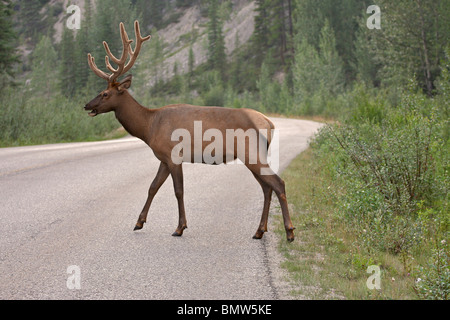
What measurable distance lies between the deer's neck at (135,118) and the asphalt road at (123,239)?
1.35m

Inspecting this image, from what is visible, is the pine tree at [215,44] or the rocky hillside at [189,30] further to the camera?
the rocky hillside at [189,30]

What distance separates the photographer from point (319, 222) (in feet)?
21.4

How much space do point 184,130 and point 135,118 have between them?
799 mm

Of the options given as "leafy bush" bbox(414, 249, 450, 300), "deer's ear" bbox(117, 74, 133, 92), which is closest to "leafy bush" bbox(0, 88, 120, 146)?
"deer's ear" bbox(117, 74, 133, 92)

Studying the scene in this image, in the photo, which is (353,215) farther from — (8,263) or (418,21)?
(418,21)

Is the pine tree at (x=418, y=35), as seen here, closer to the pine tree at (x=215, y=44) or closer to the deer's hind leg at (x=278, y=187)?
the deer's hind leg at (x=278, y=187)

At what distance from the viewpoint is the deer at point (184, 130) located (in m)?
5.86

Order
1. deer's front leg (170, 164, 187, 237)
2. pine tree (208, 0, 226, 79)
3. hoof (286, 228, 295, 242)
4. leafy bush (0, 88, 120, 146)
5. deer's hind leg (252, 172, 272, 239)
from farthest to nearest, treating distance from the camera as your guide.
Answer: pine tree (208, 0, 226, 79) → leafy bush (0, 88, 120, 146) → deer's front leg (170, 164, 187, 237) → deer's hind leg (252, 172, 272, 239) → hoof (286, 228, 295, 242)

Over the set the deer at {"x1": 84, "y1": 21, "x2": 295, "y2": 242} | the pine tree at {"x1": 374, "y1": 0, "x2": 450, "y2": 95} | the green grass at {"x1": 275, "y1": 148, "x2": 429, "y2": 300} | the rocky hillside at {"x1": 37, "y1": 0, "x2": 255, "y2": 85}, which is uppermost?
the rocky hillside at {"x1": 37, "y1": 0, "x2": 255, "y2": 85}

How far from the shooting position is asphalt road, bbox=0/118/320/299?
14.4ft

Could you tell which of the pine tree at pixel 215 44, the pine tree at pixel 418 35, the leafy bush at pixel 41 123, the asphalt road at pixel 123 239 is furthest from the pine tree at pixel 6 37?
the pine tree at pixel 215 44

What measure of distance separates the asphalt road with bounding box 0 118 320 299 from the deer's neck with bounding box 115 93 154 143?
53.1 inches

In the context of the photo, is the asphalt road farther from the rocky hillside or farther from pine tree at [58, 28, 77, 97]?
the rocky hillside
